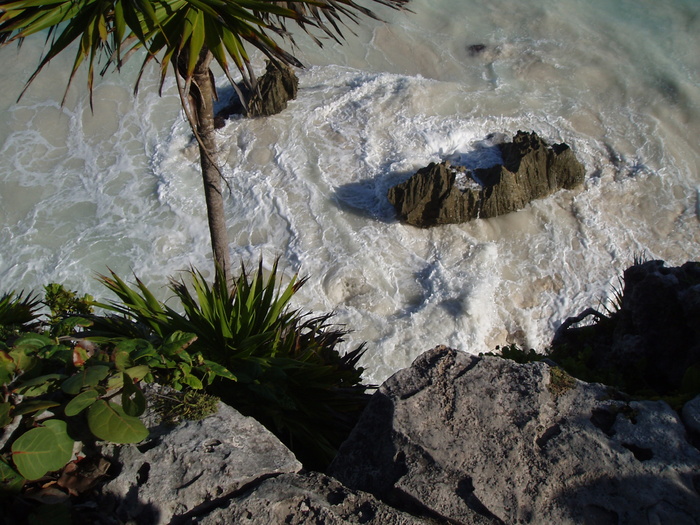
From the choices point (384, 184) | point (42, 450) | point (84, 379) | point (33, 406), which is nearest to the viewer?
point (42, 450)

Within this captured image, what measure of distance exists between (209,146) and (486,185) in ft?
20.0

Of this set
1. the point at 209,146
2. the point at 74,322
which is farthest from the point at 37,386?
the point at 209,146

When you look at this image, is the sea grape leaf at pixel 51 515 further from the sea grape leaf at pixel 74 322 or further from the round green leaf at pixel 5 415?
the sea grape leaf at pixel 74 322

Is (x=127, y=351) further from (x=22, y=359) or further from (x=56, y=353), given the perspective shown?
→ (x=22, y=359)

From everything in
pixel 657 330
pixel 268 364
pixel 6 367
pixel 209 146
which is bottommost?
pixel 657 330

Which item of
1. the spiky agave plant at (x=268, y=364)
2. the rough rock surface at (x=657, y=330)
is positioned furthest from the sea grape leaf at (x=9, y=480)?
the rough rock surface at (x=657, y=330)

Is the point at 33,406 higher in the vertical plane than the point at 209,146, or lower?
lower

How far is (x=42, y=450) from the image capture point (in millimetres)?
3096

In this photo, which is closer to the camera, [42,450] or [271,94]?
[42,450]

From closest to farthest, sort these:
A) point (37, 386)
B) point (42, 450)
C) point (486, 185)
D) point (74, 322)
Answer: point (42, 450), point (37, 386), point (74, 322), point (486, 185)

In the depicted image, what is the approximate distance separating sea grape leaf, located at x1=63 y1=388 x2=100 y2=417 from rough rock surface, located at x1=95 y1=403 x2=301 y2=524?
0.90 ft

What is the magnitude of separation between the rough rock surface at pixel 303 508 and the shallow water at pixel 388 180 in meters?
5.69

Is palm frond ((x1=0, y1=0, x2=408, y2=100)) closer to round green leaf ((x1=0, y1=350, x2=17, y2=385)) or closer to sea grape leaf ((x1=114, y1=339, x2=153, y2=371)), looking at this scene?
sea grape leaf ((x1=114, y1=339, x2=153, y2=371))

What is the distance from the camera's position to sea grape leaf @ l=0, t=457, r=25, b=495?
118 inches
